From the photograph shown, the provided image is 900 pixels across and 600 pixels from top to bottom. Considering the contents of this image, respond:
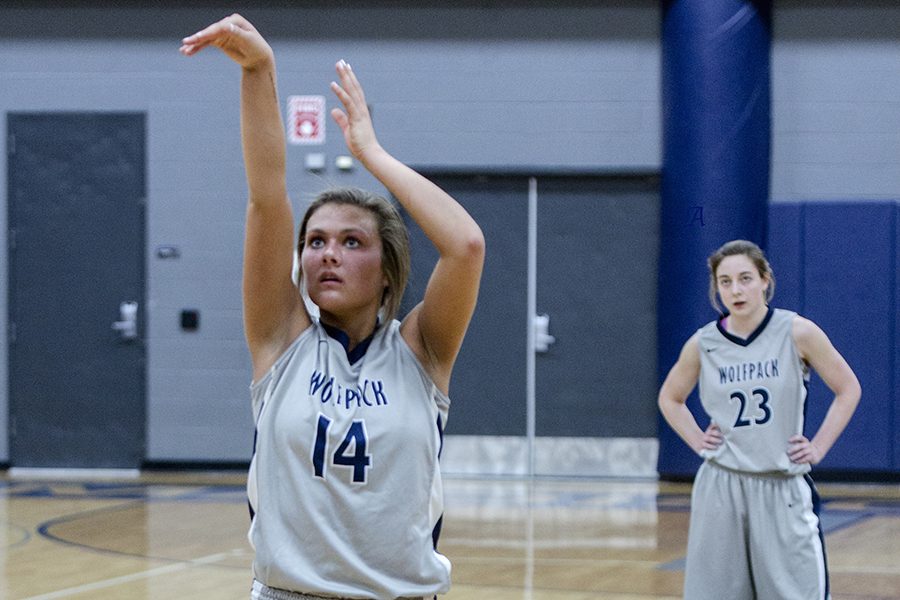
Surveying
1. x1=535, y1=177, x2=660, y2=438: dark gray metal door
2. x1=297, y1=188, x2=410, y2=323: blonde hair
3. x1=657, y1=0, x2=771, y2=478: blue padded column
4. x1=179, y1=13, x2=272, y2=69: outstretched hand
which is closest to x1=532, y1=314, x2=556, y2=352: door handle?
x1=535, y1=177, x2=660, y2=438: dark gray metal door

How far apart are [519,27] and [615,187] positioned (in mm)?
1507

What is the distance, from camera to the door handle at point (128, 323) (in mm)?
11070

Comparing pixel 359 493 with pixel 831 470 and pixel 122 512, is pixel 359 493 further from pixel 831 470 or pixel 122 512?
pixel 831 470

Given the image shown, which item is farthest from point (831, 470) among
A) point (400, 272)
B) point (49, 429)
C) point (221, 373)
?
point (400, 272)

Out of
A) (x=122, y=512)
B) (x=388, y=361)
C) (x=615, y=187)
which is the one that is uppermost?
(x=615, y=187)

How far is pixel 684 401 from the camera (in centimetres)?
485

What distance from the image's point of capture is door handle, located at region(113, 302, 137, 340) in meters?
11.1

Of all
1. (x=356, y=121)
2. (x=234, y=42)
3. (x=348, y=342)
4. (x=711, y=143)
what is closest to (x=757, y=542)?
(x=348, y=342)

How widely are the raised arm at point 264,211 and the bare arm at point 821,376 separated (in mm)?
2583

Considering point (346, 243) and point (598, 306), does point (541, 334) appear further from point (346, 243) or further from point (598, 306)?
point (346, 243)

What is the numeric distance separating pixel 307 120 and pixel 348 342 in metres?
8.95

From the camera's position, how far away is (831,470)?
1055cm

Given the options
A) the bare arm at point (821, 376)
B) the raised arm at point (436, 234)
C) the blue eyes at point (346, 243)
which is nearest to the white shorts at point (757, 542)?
the bare arm at point (821, 376)

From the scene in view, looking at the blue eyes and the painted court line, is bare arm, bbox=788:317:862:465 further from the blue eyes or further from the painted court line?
the painted court line
